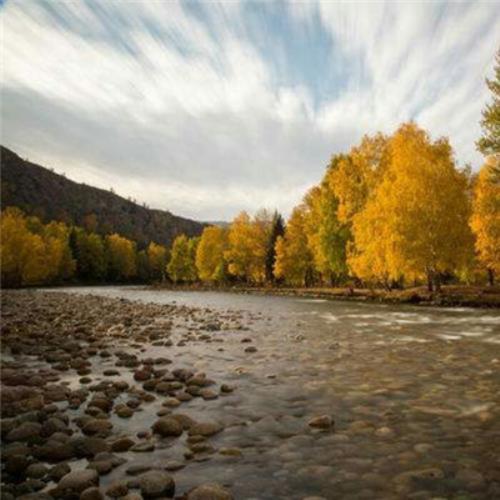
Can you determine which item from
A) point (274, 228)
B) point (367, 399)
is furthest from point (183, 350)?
point (274, 228)

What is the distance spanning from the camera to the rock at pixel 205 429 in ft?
25.1

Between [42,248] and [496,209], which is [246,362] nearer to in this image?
[496,209]

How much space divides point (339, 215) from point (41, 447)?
3850cm

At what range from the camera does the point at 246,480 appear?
238 inches

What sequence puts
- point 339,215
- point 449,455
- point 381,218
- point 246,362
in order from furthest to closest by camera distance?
1. point 339,215
2. point 381,218
3. point 246,362
4. point 449,455

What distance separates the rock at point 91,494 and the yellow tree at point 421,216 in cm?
2974

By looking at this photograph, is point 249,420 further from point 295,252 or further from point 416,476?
point 295,252

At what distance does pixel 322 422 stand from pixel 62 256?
107 meters

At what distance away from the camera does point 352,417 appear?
8414 mm

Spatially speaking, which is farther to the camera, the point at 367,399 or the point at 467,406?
the point at 367,399

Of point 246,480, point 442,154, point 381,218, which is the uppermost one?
point 442,154

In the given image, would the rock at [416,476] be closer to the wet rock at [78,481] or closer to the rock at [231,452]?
the rock at [231,452]

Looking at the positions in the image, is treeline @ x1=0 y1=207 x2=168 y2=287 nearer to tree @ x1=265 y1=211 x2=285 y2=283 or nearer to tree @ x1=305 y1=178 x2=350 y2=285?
tree @ x1=265 y1=211 x2=285 y2=283

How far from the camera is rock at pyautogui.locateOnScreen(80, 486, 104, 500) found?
539 centimetres
